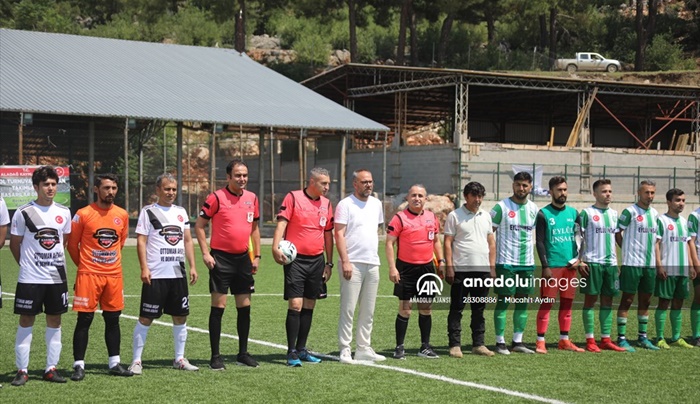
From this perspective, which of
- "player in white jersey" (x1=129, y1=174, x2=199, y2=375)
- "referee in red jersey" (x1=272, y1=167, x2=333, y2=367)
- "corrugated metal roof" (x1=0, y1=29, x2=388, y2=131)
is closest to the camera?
"player in white jersey" (x1=129, y1=174, x2=199, y2=375)

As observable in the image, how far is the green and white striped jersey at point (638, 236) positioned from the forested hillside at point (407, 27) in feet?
148

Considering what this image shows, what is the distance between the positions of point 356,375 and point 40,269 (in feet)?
10.6

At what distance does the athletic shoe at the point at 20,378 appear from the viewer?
912 cm

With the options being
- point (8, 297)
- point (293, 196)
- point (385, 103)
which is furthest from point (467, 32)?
point (293, 196)

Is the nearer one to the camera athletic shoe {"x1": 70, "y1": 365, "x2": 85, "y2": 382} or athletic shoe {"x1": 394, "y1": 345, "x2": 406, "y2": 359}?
athletic shoe {"x1": 70, "y1": 365, "x2": 85, "y2": 382}

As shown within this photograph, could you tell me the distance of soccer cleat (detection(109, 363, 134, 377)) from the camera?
9602 millimetres

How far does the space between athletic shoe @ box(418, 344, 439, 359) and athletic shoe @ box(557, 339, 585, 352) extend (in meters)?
1.75

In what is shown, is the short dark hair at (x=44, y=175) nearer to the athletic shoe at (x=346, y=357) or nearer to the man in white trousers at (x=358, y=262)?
the man in white trousers at (x=358, y=262)

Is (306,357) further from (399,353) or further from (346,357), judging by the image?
(399,353)

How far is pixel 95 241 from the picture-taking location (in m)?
9.59

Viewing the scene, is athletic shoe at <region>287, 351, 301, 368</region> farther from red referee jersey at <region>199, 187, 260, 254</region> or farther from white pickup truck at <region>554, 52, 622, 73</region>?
white pickup truck at <region>554, 52, 622, 73</region>

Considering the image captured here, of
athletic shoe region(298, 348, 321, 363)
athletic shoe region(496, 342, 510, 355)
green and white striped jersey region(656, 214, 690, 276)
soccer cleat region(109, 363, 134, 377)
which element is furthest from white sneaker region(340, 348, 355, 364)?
green and white striped jersey region(656, 214, 690, 276)

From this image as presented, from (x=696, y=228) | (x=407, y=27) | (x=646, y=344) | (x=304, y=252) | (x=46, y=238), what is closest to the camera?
(x=46, y=238)

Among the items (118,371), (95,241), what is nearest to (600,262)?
(118,371)
